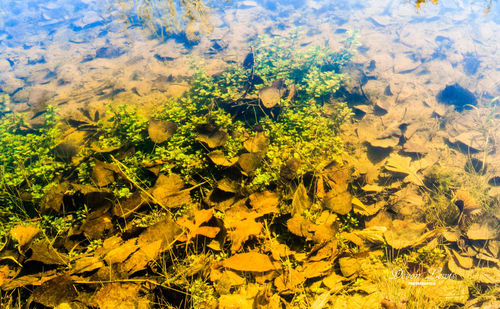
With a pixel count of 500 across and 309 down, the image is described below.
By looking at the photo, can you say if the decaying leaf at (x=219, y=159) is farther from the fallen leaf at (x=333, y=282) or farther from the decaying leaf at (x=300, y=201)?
the fallen leaf at (x=333, y=282)

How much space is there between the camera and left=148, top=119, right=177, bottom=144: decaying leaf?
2956 millimetres

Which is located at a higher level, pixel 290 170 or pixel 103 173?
pixel 103 173

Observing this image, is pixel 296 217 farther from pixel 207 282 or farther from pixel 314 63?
pixel 314 63

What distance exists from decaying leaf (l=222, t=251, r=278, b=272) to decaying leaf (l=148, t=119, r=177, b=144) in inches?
73.4

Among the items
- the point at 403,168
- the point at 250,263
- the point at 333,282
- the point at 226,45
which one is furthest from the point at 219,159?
the point at 226,45

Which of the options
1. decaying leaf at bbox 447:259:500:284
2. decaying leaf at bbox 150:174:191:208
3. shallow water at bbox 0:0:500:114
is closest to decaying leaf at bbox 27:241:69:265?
decaying leaf at bbox 150:174:191:208

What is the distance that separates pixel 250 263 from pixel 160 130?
7.10 feet

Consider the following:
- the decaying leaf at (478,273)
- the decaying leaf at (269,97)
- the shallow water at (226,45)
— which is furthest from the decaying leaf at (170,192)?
the shallow water at (226,45)

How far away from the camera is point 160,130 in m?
3.02

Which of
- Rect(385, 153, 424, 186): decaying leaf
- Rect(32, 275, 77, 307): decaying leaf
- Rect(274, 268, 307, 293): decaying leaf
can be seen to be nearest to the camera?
Rect(32, 275, 77, 307): decaying leaf

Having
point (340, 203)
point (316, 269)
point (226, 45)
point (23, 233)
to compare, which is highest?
point (226, 45)

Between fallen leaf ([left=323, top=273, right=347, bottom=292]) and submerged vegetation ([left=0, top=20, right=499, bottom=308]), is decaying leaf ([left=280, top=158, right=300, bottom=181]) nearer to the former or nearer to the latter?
submerged vegetation ([left=0, top=20, right=499, bottom=308])

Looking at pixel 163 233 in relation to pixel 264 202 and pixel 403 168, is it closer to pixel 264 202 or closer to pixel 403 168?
pixel 264 202

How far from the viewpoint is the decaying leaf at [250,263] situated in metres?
1.98
